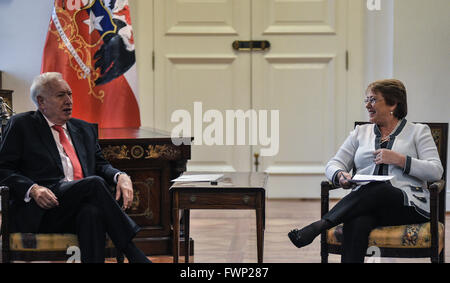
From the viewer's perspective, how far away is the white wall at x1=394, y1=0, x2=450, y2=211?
4898mm

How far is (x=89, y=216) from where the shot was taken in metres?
2.66

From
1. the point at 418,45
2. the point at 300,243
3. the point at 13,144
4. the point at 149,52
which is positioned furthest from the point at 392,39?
the point at 13,144

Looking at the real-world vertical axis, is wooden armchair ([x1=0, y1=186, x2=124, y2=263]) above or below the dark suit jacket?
below

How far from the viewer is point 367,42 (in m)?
5.30

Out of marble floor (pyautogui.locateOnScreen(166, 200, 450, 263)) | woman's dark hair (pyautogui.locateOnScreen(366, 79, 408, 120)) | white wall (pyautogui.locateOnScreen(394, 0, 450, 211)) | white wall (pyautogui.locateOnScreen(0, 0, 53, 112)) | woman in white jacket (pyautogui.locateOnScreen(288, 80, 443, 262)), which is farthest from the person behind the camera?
white wall (pyautogui.locateOnScreen(0, 0, 53, 112))

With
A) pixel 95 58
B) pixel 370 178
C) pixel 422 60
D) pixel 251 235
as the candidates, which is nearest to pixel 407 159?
pixel 370 178

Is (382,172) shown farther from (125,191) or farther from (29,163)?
(29,163)

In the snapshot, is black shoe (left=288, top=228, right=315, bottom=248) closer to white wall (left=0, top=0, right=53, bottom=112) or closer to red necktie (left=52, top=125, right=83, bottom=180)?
red necktie (left=52, top=125, right=83, bottom=180)

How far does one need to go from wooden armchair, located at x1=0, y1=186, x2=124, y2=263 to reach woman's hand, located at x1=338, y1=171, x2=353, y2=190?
103cm

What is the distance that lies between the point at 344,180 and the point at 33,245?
1.31 meters

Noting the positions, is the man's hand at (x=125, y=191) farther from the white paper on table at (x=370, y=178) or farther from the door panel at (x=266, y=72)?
Result: the door panel at (x=266, y=72)

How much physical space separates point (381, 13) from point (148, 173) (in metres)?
2.51

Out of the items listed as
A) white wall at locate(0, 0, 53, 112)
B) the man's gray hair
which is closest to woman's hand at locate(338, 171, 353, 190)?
the man's gray hair
